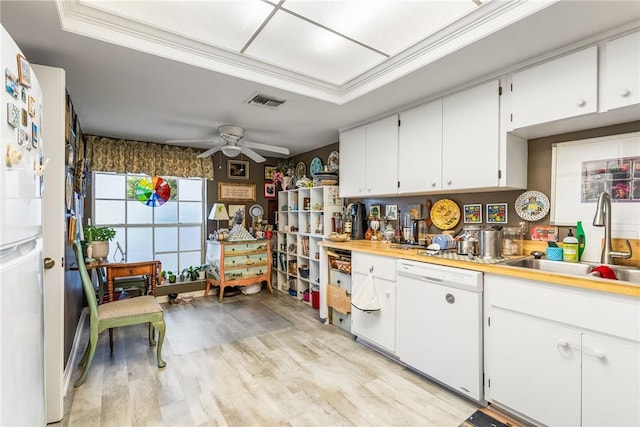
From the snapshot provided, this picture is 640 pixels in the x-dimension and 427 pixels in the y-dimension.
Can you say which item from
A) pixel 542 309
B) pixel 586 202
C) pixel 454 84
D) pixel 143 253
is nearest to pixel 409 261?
pixel 542 309

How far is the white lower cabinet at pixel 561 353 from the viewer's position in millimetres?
1405

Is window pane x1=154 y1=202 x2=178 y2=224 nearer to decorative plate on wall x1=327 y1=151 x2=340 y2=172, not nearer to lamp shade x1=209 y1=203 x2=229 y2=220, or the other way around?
lamp shade x1=209 y1=203 x2=229 y2=220

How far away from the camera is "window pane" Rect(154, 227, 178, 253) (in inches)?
173

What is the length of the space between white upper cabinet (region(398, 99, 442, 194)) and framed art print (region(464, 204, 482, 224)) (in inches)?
14.8

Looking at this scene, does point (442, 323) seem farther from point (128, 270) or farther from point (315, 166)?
point (128, 270)

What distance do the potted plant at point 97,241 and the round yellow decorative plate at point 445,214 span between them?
3413 millimetres

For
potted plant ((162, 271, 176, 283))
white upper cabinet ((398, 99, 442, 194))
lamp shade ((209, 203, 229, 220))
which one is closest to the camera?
white upper cabinet ((398, 99, 442, 194))

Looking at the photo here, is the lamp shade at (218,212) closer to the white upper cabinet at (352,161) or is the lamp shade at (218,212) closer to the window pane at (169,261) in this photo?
the window pane at (169,261)

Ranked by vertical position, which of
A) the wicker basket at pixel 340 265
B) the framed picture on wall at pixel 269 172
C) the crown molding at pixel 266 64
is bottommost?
the wicker basket at pixel 340 265

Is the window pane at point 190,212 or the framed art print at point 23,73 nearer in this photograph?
the framed art print at point 23,73

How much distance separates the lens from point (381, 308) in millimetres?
2594

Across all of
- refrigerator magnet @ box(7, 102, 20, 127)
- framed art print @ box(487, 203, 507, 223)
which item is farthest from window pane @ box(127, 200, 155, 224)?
framed art print @ box(487, 203, 507, 223)

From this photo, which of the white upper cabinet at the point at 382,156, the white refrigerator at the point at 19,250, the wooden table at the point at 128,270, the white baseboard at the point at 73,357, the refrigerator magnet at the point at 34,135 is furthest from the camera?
the wooden table at the point at 128,270

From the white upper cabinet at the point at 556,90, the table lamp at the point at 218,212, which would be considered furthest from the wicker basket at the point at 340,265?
the table lamp at the point at 218,212
